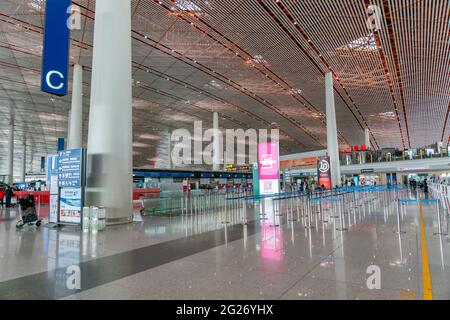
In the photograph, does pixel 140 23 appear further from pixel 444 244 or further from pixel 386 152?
pixel 386 152

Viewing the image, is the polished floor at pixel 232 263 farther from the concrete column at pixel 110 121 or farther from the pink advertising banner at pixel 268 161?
the pink advertising banner at pixel 268 161

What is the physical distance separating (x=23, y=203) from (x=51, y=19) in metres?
5.55

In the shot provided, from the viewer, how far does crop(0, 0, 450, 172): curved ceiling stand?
49.0ft

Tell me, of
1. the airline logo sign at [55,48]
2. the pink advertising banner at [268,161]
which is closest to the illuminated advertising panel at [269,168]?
the pink advertising banner at [268,161]

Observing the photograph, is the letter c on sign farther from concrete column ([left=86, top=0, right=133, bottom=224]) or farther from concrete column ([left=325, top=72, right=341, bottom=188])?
concrete column ([left=325, top=72, right=341, bottom=188])

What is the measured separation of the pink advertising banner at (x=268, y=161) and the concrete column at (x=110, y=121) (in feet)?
29.1

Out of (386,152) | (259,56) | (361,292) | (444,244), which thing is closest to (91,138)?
(361,292)

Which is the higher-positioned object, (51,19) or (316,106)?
(316,106)

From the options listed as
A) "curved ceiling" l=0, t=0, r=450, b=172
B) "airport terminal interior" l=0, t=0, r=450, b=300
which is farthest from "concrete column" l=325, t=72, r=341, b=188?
"curved ceiling" l=0, t=0, r=450, b=172

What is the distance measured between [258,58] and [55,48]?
14.2 metres

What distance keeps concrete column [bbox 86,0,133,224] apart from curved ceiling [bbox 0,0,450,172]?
226 inches

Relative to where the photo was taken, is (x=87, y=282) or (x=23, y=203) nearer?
(x=87, y=282)
